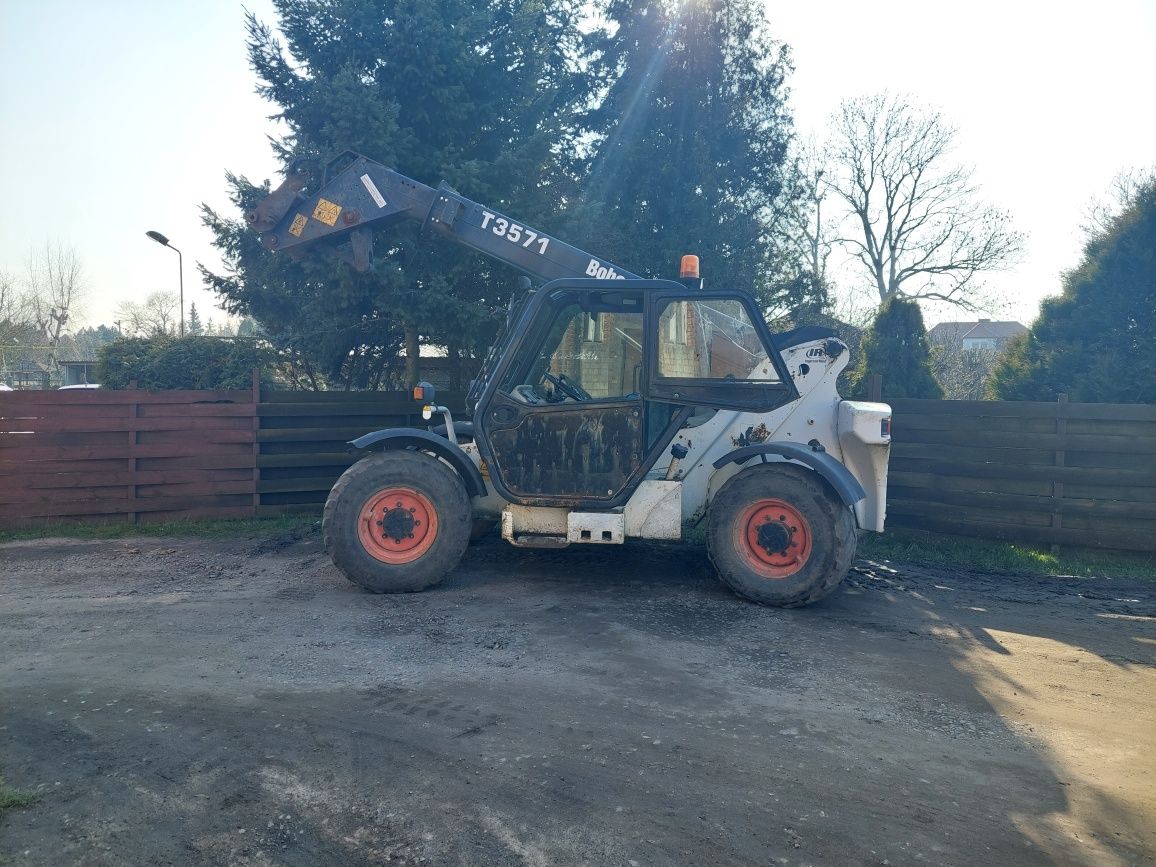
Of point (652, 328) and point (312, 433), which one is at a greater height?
point (652, 328)

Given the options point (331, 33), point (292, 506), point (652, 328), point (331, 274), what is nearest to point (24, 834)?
point (652, 328)

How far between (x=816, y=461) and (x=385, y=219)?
458cm

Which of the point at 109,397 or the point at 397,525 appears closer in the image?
the point at 397,525

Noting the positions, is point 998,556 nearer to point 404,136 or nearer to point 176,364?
point 404,136

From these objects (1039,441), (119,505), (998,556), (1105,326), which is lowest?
(998,556)

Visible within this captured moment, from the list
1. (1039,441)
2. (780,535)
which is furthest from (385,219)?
(1039,441)

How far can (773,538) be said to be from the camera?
6570 mm

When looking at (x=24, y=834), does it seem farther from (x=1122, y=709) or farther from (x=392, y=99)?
(x=392, y=99)

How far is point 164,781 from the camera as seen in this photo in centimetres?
356

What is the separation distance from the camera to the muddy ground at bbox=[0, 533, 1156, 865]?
10.5ft

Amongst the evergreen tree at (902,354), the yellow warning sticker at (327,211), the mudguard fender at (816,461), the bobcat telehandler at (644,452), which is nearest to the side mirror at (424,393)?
the bobcat telehandler at (644,452)

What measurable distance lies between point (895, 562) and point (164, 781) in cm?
700

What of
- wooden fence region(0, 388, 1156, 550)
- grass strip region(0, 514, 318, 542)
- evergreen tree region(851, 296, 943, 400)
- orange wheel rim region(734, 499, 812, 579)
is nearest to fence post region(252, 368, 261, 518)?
wooden fence region(0, 388, 1156, 550)

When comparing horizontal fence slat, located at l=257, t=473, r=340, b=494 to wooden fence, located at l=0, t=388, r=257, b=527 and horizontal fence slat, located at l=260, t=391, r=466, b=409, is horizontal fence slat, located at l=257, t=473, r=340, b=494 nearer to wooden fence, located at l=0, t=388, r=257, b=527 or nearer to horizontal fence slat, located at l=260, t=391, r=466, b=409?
wooden fence, located at l=0, t=388, r=257, b=527
